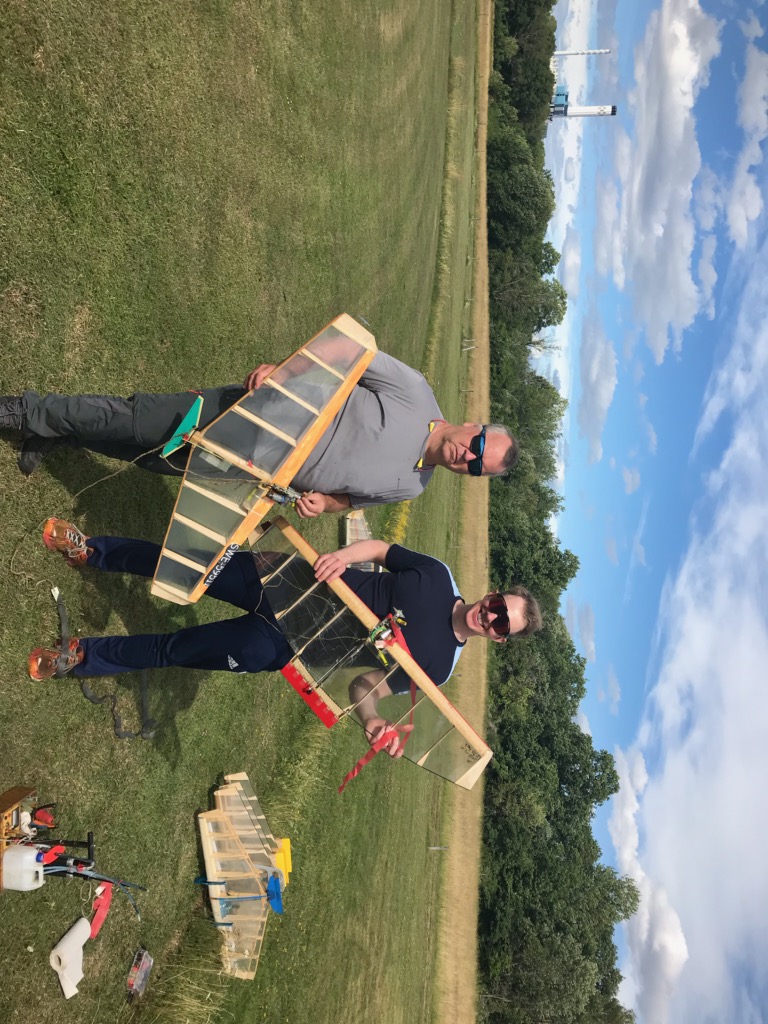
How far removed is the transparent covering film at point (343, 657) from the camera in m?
4.37

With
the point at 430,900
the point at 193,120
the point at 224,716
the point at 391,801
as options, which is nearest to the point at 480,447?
the point at 224,716

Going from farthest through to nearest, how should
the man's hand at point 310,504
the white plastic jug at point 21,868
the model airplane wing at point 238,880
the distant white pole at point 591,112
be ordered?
the distant white pole at point 591,112, the model airplane wing at point 238,880, the man's hand at point 310,504, the white plastic jug at point 21,868

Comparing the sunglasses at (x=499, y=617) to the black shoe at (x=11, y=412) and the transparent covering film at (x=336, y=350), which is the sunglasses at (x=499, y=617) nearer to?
the transparent covering film at (x=336, y=350)

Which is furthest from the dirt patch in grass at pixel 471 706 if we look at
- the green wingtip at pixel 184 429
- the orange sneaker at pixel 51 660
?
the green wingtip at pixel 184 429

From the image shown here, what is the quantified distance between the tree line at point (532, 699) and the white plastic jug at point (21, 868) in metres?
17.9

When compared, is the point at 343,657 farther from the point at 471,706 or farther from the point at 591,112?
the point at 591,112

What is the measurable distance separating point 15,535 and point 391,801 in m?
10.7

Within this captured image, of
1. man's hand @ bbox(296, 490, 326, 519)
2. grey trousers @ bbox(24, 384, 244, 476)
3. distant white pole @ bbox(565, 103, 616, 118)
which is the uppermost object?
distant white pole @ bbox(565, 103, 616, 118)

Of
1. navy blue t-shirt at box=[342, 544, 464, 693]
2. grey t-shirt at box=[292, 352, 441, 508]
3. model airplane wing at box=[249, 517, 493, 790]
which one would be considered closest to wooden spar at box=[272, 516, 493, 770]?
model airplane wing at box=[249, 517, 493, 790]

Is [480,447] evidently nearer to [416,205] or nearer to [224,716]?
[224,716]

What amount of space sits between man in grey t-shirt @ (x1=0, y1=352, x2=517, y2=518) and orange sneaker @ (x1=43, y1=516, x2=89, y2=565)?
408mm

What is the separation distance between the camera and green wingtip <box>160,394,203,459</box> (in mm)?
3789

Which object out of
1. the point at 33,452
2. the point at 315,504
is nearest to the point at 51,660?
the point at 33,452

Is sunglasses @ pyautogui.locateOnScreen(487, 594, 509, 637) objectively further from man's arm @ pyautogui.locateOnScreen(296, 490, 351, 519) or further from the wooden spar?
man's arm @ pyautogui.locateOnScreen(296, 490, 351, 519)
